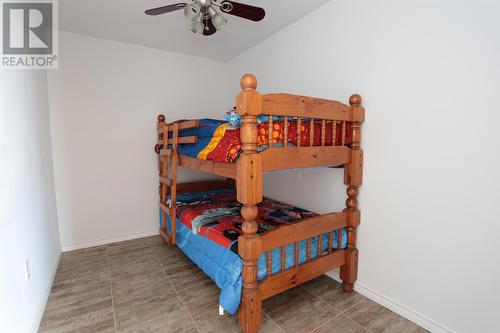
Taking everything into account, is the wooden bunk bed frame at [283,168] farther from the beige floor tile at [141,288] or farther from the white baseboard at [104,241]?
the white baseboard at [104,241]

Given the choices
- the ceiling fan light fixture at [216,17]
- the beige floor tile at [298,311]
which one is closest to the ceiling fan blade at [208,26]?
the ceiling fan light fixture at [216,17]

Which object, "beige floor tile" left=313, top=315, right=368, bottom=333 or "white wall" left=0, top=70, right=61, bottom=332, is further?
"beige floor tile" left=313, top=315, right=368, bottom=333

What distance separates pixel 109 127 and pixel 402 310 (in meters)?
3.35

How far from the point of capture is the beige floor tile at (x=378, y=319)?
1657mm

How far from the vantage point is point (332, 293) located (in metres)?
2.05

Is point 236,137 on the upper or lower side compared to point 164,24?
lower

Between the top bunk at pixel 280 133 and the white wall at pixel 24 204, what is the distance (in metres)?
1.11

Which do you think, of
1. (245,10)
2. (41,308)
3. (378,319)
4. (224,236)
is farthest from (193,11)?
(378,319)

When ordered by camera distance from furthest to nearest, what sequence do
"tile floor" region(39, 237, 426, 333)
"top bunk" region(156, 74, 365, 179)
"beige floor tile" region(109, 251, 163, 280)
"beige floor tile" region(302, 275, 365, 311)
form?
"beige floor tile" region(109, 251, 163, 280)
"beige floor tile" region(302, 275, 365, 311)
"tile floor" region(39, 237, 426, 333)
"top bunk" region(156, 74, 365, 179)

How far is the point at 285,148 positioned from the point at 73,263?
2.48 metres

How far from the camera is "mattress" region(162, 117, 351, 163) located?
1.50 metres

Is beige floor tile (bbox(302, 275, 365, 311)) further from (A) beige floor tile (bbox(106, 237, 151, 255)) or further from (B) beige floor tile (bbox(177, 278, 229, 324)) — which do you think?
(A) beige floor tile (bbox(106, 237, 151, 255))

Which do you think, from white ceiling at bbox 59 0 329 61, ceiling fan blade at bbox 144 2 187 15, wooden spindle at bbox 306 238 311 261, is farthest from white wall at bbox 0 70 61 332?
wooden spindle at bbox 306 238 311 261

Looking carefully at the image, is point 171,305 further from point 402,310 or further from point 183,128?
point 402,310
